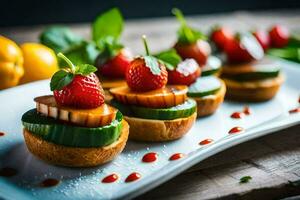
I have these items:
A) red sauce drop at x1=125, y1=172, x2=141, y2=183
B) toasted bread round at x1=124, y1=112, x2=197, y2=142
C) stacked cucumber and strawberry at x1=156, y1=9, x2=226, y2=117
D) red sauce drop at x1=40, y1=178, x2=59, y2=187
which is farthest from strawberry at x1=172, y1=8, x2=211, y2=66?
red sauce drop at x1=40, y1=178, x2=59, y2=187

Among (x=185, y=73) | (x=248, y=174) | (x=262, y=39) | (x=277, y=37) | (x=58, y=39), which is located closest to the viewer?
(x=248, y=174)

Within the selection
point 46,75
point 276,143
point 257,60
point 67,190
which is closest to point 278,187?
point 276,143

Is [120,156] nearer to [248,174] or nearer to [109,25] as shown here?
[248,174]

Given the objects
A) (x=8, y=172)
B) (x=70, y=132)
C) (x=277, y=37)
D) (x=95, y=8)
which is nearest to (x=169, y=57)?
(x=70, y=132)

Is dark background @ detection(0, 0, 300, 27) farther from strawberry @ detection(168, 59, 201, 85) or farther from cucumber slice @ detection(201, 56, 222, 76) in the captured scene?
strawberry @ detection(168, 59, 201, 85)

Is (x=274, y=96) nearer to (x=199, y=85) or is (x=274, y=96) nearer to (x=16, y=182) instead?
(x=199, y=85)

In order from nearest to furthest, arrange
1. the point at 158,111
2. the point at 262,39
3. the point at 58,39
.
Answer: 1. the point at 158,111
2. the point at 58,39
3. the point at 262,39
